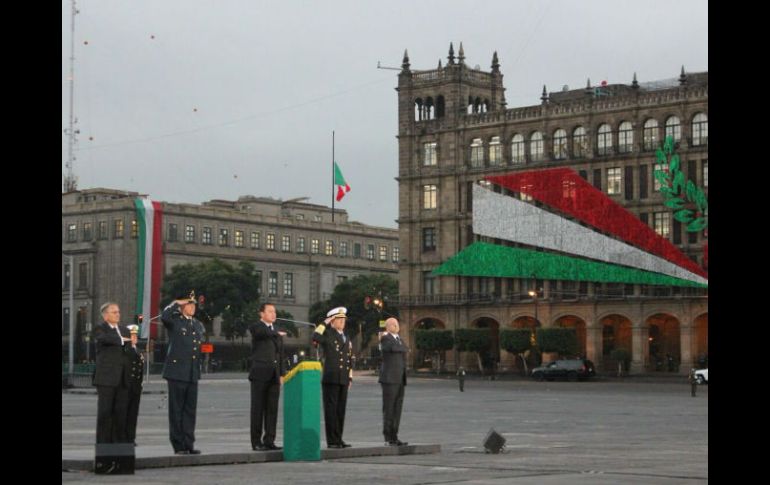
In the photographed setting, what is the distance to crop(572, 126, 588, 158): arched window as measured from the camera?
90.9 metres

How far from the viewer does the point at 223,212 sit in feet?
416

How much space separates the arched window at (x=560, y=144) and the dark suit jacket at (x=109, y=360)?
78.1m

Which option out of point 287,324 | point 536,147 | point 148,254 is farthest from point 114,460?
point 287,324

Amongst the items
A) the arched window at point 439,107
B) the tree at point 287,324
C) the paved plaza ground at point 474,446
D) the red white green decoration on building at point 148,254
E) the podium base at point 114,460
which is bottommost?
the paved plaza ground at point 474,446

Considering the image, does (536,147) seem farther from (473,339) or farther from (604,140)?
(473,339)

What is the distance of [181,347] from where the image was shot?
53.7 feet

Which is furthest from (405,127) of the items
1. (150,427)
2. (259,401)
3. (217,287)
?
(259,401)

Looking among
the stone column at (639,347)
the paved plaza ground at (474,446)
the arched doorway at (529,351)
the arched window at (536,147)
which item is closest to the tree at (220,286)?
the arched doorway at (529,351)

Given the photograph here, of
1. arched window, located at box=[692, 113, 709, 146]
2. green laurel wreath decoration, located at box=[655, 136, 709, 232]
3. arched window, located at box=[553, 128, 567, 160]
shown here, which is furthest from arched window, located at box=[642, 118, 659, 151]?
arched window, located at box=[553, 128, 567, 160]

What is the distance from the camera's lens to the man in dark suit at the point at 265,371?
1728 centimetres

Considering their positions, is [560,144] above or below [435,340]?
above

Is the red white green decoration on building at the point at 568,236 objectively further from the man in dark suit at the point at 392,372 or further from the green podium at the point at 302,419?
the green podium at the point at 302,419

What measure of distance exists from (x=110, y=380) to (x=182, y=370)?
1412 mm
